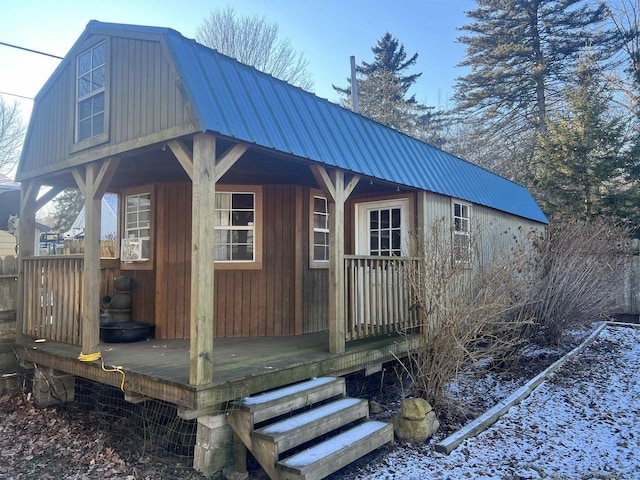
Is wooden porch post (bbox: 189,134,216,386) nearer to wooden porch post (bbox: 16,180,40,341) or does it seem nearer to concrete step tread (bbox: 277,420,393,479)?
concrete step tread (bbox: 277,420,393,479)

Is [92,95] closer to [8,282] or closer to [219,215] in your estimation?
[219,215]

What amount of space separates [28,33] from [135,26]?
9259mm

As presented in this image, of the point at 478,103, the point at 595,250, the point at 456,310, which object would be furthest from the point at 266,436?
the point at 478,103

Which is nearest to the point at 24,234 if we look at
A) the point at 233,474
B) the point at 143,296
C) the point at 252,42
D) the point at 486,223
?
the point at 143,296

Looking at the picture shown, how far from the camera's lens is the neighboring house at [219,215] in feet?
12.6

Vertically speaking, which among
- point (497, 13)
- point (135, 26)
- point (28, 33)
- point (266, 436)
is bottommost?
point (266, 436)

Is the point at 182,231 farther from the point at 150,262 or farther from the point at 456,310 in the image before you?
the point at 456,310

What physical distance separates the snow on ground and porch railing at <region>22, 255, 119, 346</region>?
3.77m

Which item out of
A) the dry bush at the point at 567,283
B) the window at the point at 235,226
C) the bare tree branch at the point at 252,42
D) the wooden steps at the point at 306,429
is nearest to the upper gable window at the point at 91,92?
the window at the point at 235,226

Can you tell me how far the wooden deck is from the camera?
12.3 feet

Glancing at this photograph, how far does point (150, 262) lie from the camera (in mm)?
6539

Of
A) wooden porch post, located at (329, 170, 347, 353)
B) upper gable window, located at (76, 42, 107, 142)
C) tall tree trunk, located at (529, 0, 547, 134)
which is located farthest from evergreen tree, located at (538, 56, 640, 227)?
upper gable window, located at (76, 42, 107, 142)

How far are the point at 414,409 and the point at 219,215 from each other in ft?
12.2

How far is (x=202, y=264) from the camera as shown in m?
3.64
